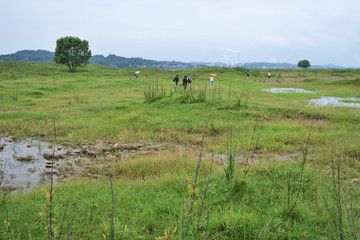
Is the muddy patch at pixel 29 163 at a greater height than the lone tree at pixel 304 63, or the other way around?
the lone tree at pixel 304 63

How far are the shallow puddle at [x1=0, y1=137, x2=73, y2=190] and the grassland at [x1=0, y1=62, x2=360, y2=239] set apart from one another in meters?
0.66

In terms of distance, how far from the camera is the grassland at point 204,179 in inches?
120

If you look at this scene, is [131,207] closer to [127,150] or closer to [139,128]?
[127,150]

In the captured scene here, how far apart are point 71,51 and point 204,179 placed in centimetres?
4990

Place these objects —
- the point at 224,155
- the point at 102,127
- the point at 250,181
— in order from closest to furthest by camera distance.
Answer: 1. the point at 250,181
2. the point at 224,155
3. the point at 102,127

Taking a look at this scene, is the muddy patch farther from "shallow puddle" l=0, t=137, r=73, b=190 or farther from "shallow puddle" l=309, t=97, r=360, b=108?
"shallow puddle" l=309, t=97, r=360, b=108

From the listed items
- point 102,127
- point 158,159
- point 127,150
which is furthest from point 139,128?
point 158,159

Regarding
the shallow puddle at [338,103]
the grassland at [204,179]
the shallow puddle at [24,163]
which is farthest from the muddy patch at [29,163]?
the shallow puddle at [338,103]

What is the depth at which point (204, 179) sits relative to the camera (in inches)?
178

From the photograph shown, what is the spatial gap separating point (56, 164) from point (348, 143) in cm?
783

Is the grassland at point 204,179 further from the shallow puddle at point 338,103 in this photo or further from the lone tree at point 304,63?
the lone tree at point 304,63

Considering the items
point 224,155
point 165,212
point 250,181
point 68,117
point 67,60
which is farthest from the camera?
point 67,60

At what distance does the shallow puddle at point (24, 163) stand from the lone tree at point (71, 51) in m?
43.0

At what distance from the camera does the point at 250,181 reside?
14.3 ft
